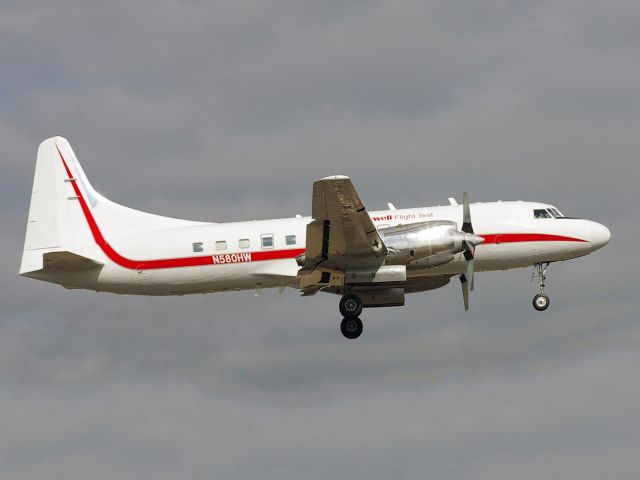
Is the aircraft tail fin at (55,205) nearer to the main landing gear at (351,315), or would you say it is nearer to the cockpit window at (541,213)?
the main landing gear at (351,315)

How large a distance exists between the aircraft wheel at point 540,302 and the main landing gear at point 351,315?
6.45 m

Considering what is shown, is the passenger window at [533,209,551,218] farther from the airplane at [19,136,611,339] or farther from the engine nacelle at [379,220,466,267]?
the engine nacelle at [379,220,466,267]

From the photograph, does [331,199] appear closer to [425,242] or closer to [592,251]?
[425,242]

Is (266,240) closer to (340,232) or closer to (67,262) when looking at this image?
(340,232)

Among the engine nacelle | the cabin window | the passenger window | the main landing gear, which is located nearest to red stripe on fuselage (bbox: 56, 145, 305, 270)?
the cabin window

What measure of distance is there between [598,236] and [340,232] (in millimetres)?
10169

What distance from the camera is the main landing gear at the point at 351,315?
41.6m

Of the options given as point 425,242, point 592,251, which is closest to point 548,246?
point 592,251

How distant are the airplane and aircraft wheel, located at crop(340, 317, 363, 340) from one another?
1.4 inches

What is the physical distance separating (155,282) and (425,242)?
981 centimetres

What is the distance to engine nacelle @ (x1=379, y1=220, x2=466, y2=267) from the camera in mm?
39688

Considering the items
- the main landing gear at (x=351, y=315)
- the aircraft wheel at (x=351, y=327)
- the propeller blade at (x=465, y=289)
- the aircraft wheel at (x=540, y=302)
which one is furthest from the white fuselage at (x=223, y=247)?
the aircraft wheel at (x=351, y=327)

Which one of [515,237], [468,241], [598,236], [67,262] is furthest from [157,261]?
[598,236]

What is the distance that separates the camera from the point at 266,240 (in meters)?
42.1
